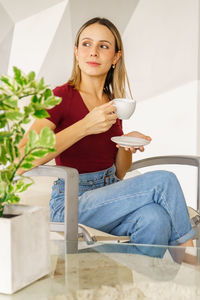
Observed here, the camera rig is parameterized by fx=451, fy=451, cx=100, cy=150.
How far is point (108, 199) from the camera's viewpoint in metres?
1.65

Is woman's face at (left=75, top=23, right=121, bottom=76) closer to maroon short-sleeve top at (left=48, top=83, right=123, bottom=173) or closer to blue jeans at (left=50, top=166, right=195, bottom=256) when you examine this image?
maroon short-sleeve top at (left=48, top=83, right=123, bottom=173)

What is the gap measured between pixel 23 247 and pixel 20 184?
0.13 m

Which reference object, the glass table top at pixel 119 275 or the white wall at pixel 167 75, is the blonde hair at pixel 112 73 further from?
the white wall at pixel 167 75

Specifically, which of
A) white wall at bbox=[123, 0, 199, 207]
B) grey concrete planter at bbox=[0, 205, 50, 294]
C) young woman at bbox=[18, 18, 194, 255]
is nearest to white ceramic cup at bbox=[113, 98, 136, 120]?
young woman at bbox=[18, 18, 194, 255]

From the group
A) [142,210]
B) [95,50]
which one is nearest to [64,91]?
[95,50]

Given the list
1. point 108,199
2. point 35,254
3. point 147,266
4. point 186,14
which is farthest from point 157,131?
point 35,254

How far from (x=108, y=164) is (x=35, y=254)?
96 cm

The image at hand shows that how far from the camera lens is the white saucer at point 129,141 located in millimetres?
1630

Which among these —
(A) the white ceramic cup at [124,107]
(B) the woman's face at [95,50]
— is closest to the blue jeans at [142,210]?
(A) the white ceramic cup at [124,107]

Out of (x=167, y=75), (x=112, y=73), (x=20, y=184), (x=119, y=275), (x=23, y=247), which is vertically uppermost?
(x=167, y=75)

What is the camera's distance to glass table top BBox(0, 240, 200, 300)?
103 cm

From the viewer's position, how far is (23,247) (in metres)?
0.95

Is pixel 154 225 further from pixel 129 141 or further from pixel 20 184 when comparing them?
pixel 20 184

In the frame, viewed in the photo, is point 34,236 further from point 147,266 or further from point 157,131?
point 157,131
